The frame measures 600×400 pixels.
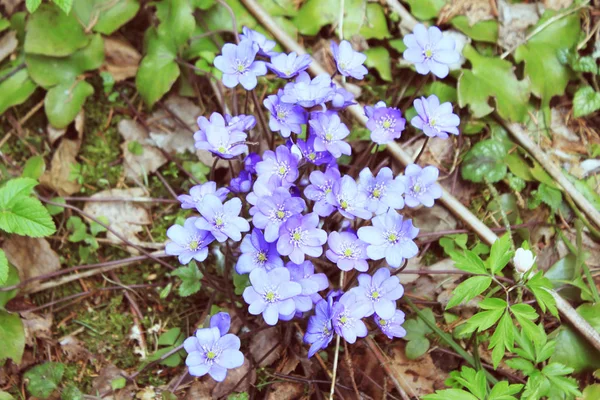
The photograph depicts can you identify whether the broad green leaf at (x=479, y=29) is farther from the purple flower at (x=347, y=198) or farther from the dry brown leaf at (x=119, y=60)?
the dry brown leaf at (x=119, y=60)

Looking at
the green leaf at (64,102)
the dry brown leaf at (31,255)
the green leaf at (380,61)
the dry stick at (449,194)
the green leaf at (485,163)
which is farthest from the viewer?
the green leaf at (380,61)

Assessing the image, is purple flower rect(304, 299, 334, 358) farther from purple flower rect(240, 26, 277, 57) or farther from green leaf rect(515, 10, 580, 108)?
green leaf rect(515, 10, 580, 108)

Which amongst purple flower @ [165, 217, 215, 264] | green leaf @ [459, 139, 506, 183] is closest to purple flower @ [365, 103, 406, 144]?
green leaf @ [459, 139, 506, 183]

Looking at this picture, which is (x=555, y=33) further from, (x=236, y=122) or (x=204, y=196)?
(x=204, y=196)

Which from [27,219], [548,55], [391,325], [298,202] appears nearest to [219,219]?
[298,202]

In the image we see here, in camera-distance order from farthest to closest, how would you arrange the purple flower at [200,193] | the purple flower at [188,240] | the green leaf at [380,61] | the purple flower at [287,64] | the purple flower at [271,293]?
the green leaf at [380,61], the purple flower at [287,64], the purple flower at [200,193], the purple flower at [188,240], the purple flower at [271,293]

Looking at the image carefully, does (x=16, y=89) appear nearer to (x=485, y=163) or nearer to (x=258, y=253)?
(x=258, y=253)

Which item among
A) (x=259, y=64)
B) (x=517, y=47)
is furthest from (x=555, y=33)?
(x=259, y=64)

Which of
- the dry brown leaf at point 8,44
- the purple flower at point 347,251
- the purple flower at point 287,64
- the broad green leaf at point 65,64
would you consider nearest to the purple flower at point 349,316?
the purple flower at point 347,251
